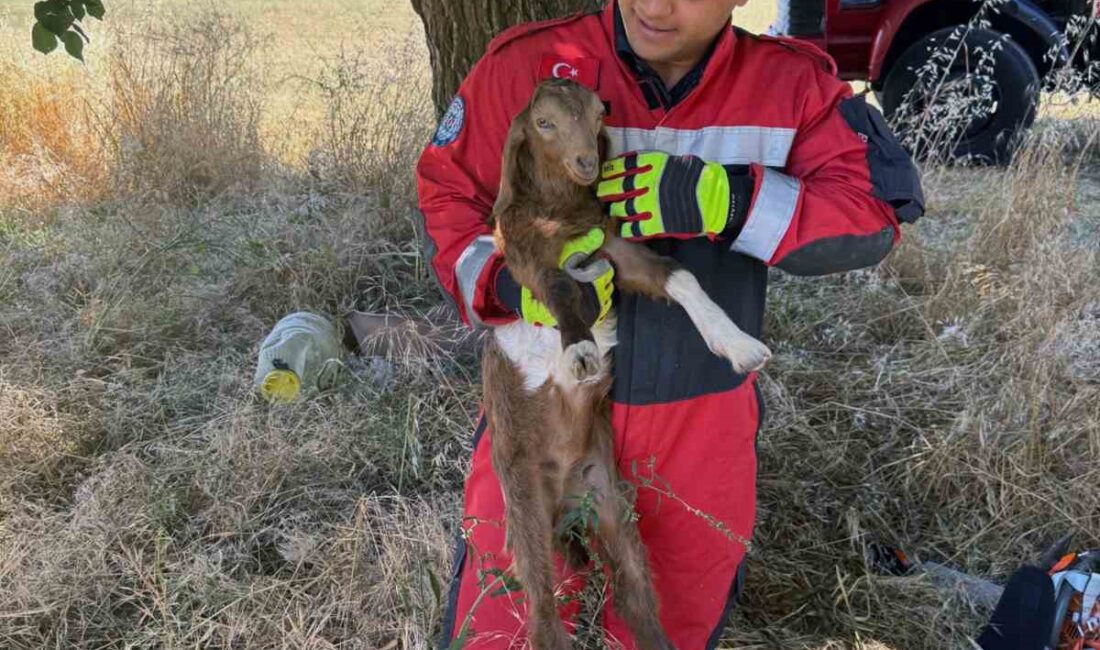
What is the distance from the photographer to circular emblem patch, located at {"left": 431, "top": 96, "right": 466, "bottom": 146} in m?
2.39

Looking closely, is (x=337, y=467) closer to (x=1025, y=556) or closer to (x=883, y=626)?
(x=883, y=626)

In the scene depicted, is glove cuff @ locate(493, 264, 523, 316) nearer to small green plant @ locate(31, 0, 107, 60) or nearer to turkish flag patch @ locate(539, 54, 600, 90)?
turkish flag patch @ locate(539, 54, 600, 90)

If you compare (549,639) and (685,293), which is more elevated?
(685,293)

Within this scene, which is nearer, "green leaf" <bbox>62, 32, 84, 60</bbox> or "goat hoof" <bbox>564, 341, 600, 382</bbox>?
"goat hoof" <bbox>564, 341, 600, 382</bbox>

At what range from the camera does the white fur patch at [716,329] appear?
79.4 inches

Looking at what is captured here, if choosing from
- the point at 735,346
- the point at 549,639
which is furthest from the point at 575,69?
the point at 549,639

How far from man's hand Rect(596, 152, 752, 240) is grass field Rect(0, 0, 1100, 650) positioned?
129 centimetres

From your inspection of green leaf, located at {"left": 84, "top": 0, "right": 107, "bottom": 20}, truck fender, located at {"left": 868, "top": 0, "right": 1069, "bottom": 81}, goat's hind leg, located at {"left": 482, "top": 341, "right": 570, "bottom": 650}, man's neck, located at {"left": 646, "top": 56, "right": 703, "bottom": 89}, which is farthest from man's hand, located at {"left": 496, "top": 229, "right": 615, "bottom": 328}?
truck fender, located at {"left": 868, "top": 0, "right": 1069, "bottom": 81}

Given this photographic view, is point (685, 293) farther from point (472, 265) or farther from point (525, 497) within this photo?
point (525, 497)

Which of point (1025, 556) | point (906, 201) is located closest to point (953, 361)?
point (1025, 556)

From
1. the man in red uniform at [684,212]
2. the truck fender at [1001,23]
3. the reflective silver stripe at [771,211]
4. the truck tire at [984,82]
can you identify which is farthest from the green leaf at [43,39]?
the truck fender at [1001,23]

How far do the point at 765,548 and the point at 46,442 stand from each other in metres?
2.62

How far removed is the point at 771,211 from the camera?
6.90 ft

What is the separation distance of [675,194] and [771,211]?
225 millimetres
